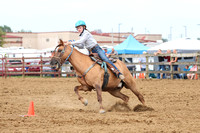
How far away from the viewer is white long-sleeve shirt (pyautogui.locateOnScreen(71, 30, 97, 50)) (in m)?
8.76

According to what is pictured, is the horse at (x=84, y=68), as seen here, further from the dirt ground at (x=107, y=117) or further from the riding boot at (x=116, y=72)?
the dirt ground at (x=107, y=117)

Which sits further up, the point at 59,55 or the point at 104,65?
the point at 59,55

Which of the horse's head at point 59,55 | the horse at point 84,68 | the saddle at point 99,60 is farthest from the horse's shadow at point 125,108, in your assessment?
the horse's head at point 59,55

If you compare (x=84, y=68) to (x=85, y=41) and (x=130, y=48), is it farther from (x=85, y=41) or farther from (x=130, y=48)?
(x=130, y=48)

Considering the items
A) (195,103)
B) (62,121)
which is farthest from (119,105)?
(62,121)

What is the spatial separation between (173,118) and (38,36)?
225ft

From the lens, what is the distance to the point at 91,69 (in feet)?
28.4

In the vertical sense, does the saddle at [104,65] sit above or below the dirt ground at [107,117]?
above

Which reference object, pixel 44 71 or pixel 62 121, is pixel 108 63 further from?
pixel 44 71

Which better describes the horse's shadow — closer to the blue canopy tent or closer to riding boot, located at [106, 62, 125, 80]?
riding boot, located at [106, 62, 125, 80]

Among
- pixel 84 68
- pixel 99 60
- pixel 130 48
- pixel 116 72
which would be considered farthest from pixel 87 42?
pixel 130 48

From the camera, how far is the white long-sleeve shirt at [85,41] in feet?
28.7

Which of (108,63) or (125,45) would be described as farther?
(125,45)

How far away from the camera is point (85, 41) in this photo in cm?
892
